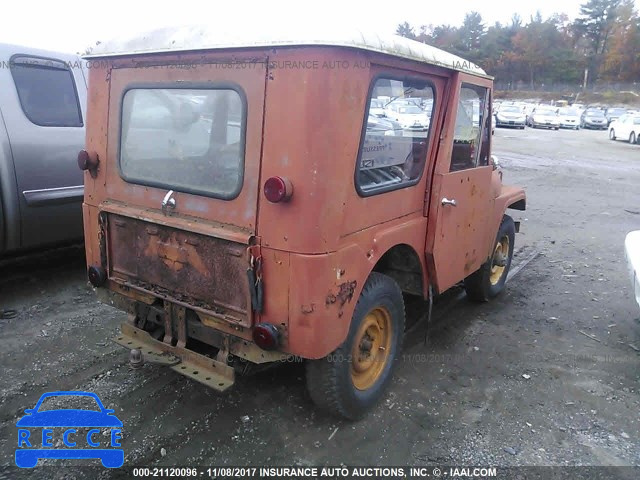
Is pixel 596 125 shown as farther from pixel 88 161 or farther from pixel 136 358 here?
pixel 136 358

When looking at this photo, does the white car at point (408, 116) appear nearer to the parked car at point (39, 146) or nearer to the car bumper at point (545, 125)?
the parked car at point (39, 146)

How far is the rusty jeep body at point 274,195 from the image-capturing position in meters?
2.53

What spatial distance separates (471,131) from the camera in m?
4.03

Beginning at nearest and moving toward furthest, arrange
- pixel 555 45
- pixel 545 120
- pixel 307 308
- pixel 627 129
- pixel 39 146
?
pixel 307 308 < pixel 39 146 < pixel 627 129 < pixel 545 120 < pixel 555 45

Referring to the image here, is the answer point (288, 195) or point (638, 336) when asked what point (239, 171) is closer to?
point (288, 195)

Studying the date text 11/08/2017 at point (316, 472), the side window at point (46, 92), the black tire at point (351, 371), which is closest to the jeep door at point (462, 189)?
the black tire at point (351, 371)

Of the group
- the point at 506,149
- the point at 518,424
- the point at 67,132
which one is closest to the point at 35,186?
the point at 67,132

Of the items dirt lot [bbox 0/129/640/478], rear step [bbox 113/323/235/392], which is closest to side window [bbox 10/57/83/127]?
dirt lot [bbox 0/129/640/478]

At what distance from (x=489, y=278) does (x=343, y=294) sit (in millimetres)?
2778

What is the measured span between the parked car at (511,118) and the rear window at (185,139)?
30.7m

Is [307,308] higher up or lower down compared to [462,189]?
lower down

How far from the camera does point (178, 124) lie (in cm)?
300

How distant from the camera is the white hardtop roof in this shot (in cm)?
241

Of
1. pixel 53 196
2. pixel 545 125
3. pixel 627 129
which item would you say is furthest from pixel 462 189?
pixel 545 125
